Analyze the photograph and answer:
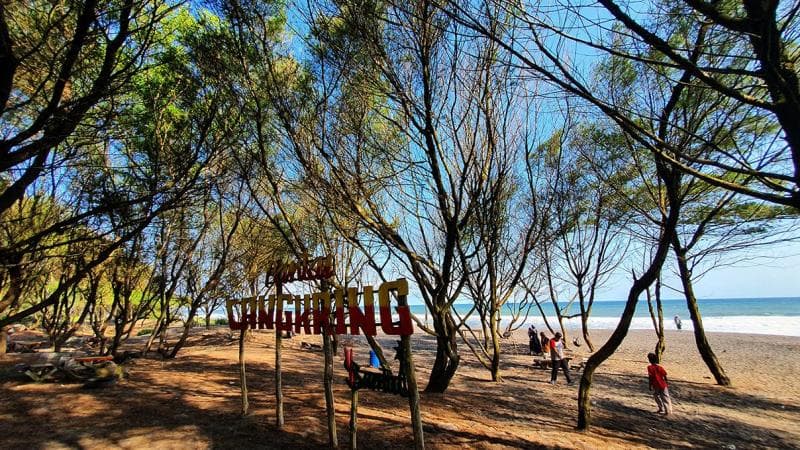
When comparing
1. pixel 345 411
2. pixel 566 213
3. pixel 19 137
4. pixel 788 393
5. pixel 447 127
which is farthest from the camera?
pixel 566 213

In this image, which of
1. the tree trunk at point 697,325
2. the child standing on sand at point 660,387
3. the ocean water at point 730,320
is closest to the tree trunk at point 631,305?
the child standing on sand at point 660,387

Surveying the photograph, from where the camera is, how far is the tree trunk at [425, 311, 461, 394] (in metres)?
8.04

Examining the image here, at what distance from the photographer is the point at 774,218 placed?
1045cm

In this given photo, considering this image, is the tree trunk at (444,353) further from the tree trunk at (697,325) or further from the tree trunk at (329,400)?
the tree trunk at (697,325)

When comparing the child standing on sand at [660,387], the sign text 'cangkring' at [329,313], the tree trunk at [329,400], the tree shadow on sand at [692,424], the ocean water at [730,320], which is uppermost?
the sign text 'cangkring' at [329,313]

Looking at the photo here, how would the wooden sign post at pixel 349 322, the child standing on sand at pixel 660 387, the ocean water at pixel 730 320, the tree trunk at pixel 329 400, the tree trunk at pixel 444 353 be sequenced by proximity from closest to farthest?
the wooden sign post at pixel 349 322, the tree trunk at pixel 329 400, the tree trunk at pixel 444 353, the child standing on sand at pixel 660 387, the ocean water at pixel 730 320

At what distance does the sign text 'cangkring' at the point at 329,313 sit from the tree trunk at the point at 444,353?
2.68 meters

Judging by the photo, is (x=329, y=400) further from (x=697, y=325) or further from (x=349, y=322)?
(x=697, y=325)

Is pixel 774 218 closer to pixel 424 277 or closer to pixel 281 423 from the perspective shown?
pixel 424 277

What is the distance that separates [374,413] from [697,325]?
10045 millimetres

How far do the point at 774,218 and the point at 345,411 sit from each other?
12.1 meters

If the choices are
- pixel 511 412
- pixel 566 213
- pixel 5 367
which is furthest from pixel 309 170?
pixel 566 213

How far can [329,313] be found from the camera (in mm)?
5312

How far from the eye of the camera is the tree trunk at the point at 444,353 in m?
8.04
